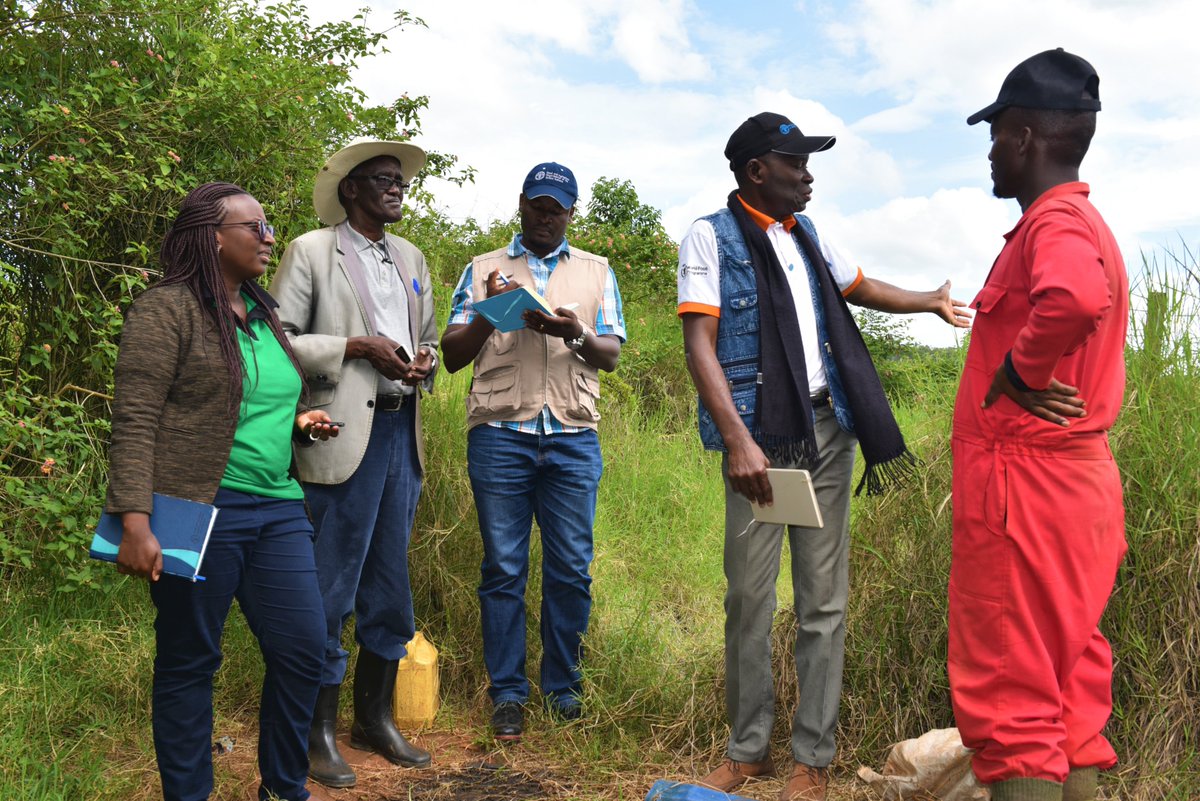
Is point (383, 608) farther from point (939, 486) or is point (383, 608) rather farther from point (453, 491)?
point (939, 486)

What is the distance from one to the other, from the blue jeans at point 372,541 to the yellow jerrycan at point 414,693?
0.98ft

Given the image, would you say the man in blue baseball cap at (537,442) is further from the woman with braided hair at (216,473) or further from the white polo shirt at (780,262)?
the woman with braided hair at (216,473)

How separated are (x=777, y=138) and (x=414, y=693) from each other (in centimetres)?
294

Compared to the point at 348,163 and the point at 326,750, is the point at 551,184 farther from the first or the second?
the point at 326,750

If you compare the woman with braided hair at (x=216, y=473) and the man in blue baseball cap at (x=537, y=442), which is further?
the man in blue baseball cap at (x=537, y=442)

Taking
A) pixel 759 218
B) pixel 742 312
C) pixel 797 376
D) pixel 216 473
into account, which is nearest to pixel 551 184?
pixel 759 218

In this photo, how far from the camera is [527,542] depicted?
15.4 feet

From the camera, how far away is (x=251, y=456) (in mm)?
3342

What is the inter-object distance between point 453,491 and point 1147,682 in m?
3.30

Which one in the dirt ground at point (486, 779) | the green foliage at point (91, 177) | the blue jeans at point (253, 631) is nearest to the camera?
the blue jeans at point (253, 631)

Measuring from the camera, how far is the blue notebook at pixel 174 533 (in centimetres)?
307

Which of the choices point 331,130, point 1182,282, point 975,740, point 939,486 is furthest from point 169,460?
point 331,130

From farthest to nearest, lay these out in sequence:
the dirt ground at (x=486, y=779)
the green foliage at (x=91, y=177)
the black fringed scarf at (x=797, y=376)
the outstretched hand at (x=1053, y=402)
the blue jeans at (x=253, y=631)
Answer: the green foliage at (x=91, y=177) → the dirt ground at (x=486, y=779) → the black fringed scarf at (x=797, y=376) → the blue jeans at (x=253, y=631) → the outstretched hand at (x=1053, y=402)

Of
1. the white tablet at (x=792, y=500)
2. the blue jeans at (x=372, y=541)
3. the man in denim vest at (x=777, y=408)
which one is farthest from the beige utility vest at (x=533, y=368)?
the white tablet at (x=792, y=500)
